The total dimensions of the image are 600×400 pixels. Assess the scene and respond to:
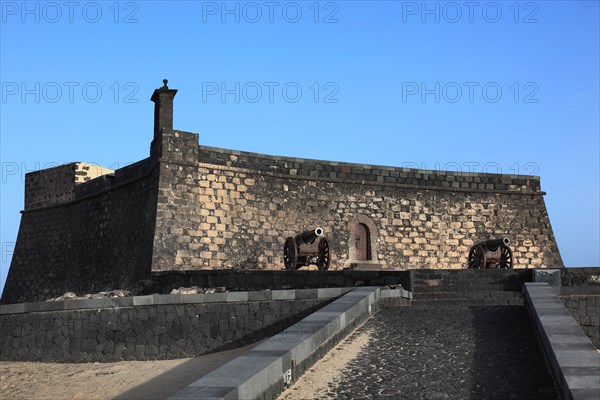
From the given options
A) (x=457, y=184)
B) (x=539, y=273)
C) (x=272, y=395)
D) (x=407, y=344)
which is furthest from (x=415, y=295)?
(x=457, y=184)

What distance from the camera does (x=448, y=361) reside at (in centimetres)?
736

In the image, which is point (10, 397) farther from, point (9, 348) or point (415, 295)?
point (415, 295)

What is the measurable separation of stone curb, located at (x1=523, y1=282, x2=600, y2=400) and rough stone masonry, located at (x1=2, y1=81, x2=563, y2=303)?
10585 millimetres

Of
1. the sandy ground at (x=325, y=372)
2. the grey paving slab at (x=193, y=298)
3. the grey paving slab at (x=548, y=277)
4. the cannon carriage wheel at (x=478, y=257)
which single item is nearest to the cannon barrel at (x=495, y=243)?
the cannon carriage wheel at (x=478, y=257)

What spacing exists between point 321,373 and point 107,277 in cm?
1454

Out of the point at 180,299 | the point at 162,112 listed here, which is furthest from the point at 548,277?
the point at 162,112

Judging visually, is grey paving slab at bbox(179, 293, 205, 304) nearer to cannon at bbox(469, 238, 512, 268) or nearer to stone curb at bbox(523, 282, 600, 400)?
stone curb at bbox(523, 282, 600, 400)

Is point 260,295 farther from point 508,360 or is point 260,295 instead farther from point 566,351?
point 566,351

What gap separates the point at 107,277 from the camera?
20.6m

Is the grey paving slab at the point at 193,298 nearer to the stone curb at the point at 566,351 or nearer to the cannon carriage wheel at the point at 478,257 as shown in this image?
the stone curb at the point at 566,351

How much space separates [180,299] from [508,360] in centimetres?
545

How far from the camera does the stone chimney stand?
18547 millimetres

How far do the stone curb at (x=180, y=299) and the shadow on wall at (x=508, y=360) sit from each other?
2.20m

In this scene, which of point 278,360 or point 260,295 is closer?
point 278,360
